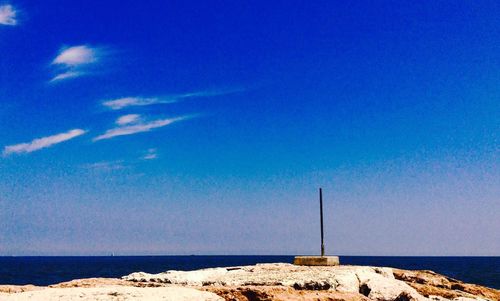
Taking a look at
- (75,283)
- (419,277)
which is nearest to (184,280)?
(75,283)

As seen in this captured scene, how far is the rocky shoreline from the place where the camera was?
622 cm

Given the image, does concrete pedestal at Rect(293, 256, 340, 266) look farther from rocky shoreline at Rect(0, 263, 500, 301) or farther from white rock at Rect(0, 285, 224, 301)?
white rock at Rect(0, 285, 224, 301)

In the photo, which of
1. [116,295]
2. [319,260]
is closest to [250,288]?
[116,295]

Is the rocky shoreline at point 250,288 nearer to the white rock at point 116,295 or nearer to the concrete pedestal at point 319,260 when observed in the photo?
the white rock at point 116,295

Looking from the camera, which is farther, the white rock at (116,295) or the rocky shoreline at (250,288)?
the rocky shoreline at (250,288)

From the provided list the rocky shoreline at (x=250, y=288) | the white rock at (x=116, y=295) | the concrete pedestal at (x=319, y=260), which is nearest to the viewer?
the white rock at (x=116, y=295)

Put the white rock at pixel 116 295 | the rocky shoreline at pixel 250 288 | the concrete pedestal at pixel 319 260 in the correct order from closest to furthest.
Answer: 1. the white rock at pixel 116 295
2. the rocky shoreline at pixel 250 288
3. the concrete pedestal at pixel 319 260

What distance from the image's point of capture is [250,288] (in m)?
7.03

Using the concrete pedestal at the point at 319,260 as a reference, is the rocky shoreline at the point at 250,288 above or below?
below

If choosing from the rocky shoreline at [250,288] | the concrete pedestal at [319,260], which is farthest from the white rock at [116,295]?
the concrete pedestal at [319,260]

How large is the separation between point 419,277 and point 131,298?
24.7ft

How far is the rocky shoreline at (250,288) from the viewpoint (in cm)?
622

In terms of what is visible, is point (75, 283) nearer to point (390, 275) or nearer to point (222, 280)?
point (222, 280)

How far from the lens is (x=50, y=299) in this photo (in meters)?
5.96
